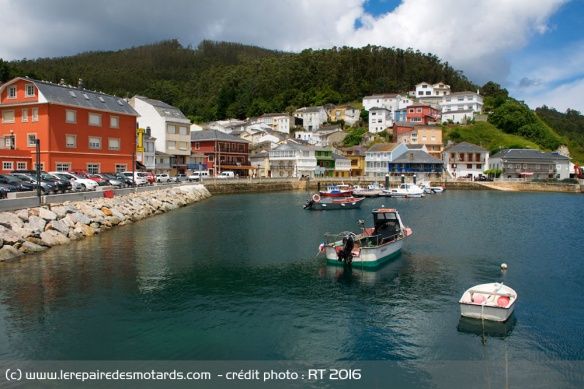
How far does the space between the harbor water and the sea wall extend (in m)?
1.12

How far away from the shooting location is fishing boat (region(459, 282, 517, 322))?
1530cm

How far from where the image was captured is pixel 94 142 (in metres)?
50.2

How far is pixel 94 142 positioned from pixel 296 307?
137ft

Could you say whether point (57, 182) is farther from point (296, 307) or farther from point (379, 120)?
point (379, 120)

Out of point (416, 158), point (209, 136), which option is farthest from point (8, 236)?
point (416, 158)

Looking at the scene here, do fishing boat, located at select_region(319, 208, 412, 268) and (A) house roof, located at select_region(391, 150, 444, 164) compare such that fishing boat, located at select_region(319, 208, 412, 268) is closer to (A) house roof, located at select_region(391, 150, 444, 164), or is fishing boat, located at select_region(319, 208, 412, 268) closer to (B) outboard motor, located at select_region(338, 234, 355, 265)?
(B) outboard motor, located at select_region(338, 234, 355, 265)

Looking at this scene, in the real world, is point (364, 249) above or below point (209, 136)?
below

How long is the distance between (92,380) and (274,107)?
437ft

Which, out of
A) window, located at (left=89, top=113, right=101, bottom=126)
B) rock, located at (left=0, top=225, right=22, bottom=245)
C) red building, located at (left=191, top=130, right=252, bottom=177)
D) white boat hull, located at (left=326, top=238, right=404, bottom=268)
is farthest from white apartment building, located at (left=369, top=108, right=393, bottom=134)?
rock, located at (left=0, top=225, right=22, bottom=245)

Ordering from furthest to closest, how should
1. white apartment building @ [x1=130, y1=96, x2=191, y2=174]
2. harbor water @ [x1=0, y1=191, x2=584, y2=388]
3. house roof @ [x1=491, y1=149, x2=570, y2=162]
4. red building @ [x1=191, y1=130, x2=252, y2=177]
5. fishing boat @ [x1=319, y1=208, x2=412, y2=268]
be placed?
house roof @ [x1=491, y1=149, x2=570, y2=162], red building @ [x1=191, y1=130, x2=252, y2=177], white apartment building @ [x1=130, y1=96, x2=191, y2=174], fishing boat @ [x1=319, y1=208, x2=412, y2=268], harbor water @ [x1=0, y1=191, x2=584, y2=388]

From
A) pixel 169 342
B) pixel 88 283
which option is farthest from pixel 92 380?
pixel 88 283

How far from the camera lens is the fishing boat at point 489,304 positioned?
1530 cm

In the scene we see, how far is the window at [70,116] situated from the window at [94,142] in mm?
2739

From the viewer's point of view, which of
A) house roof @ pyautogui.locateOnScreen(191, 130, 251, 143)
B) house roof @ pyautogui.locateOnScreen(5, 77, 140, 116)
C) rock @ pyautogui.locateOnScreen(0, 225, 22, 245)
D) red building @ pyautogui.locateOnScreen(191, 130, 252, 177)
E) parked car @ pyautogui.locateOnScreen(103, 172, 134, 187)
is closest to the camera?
rock @ pyautogui.locateOnScreen(0, 225, 22, 245)
